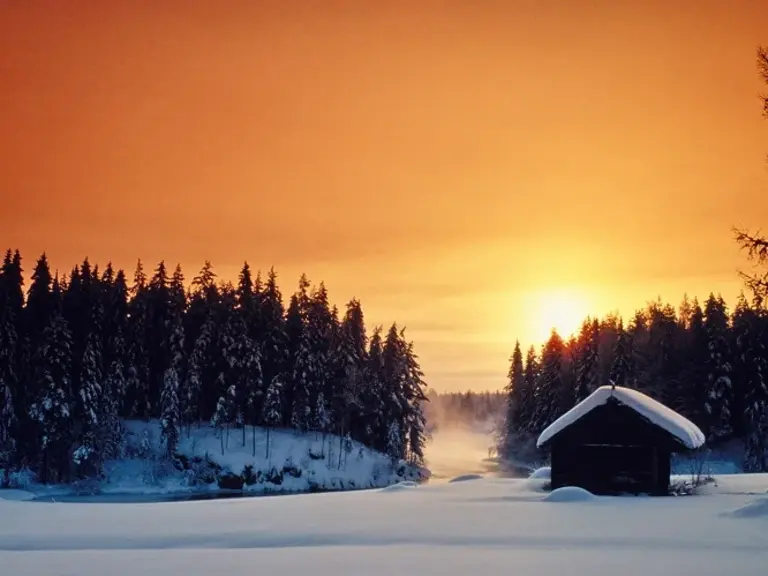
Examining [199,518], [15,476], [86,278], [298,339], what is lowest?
[15,476]

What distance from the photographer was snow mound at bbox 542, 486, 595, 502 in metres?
24.6

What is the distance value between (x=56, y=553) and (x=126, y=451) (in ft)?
182

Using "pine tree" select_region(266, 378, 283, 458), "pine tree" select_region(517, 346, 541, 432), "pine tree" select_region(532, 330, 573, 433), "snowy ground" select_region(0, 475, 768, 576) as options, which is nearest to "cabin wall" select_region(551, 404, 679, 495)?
"snowy ground" select_region(0, 475, 768, 576)

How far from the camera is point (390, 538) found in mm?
16094

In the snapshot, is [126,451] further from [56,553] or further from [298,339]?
[56,553]

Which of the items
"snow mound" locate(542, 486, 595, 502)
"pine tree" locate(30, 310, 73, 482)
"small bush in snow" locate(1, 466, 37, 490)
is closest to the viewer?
"snow mound" locate(542, 486, 595, 502)

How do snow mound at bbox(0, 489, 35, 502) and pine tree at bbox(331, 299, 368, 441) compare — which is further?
pine tree at bbox(331, 299, 368, 441)

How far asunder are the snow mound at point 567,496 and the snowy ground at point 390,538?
452 mm

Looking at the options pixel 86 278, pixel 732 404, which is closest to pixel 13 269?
pixel 86 278

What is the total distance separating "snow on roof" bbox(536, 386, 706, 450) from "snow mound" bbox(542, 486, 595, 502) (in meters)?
5.63

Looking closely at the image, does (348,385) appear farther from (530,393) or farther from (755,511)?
(755,511)

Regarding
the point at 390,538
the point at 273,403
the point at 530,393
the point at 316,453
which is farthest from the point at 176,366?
the point at 390,538

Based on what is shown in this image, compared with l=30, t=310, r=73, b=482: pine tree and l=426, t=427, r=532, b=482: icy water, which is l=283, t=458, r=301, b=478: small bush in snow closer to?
l=426, t=427, r=532, b=482: icy water

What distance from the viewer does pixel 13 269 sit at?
64875mm
